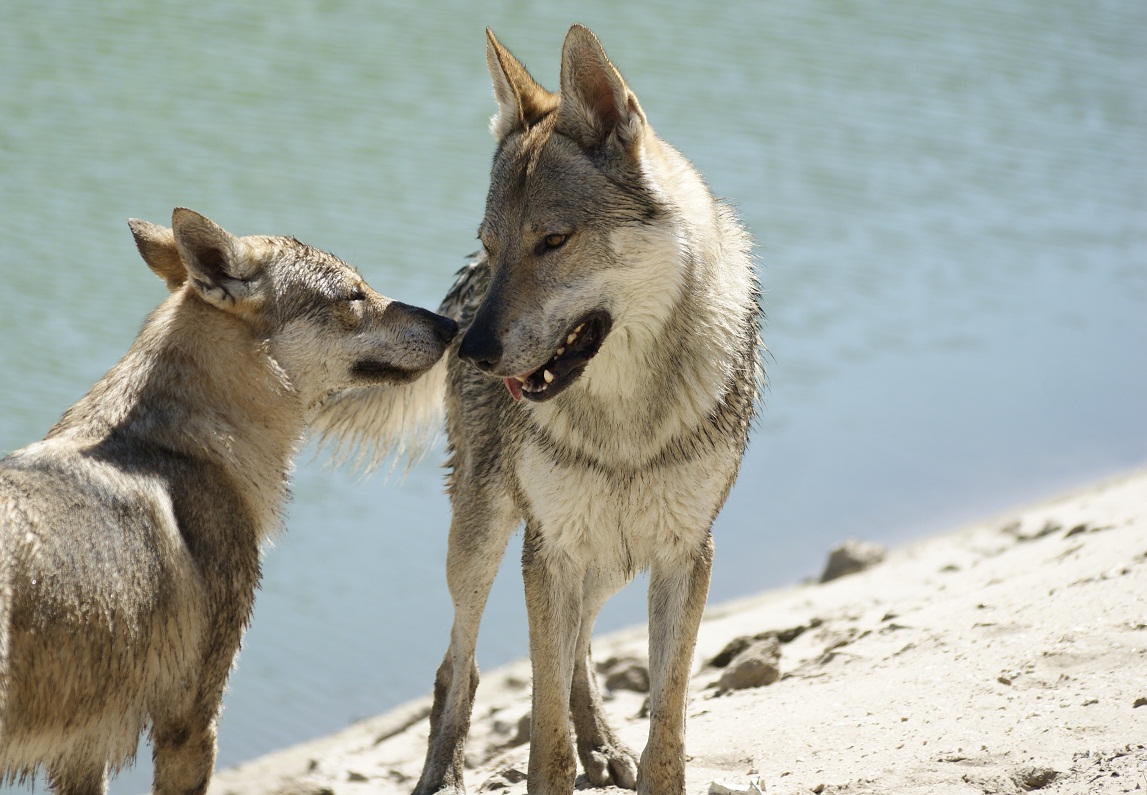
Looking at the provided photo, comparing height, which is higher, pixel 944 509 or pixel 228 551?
pixel 228 551

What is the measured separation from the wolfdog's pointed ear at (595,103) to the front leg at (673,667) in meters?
1.46

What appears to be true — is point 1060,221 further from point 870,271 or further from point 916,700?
point 916,700

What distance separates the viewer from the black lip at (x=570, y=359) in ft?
14.8

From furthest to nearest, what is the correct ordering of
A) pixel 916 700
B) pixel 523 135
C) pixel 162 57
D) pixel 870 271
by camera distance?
pixel 162 57
pixel 870 271
pixel 916 700
pixel 523 135

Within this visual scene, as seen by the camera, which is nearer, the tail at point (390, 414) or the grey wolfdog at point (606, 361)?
the grey wolfdog at point (606, 361)

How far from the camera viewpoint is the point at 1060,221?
1559 centimetres

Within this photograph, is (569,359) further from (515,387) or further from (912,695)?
(912,695)

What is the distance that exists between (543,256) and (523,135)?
59 cm

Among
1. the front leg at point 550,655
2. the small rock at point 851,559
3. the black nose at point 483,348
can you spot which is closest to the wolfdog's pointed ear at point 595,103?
the black nose at point 483,348

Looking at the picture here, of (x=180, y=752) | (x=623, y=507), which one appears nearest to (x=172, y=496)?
(x=180, y=752)

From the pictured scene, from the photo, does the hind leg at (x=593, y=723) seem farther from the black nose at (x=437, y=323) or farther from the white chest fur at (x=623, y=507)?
the black nose at (x=437, y=323)

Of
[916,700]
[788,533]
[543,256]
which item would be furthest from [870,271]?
[543,256]

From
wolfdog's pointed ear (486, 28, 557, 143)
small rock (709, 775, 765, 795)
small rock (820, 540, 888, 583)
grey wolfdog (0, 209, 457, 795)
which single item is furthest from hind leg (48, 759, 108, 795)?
small rock (820, 540, 888, 583)

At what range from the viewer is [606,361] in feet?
15.6
